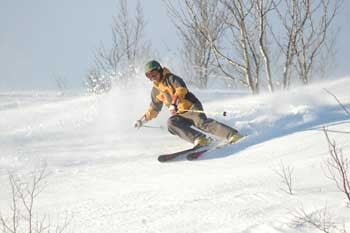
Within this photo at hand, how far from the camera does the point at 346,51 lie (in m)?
43.7

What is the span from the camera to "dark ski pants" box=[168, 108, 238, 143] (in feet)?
21.9

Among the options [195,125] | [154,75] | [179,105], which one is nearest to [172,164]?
[195,125]

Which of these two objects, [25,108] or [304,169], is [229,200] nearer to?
[304,169]

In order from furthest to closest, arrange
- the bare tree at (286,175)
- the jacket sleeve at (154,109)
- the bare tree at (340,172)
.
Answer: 1. the jacket sleeve at (154,109)
2. the bare tree at (286,175)
3. the bare tree at (340,172)

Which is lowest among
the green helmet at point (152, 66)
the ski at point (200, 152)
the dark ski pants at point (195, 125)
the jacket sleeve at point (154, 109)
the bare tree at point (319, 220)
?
the bare tree at point (319, 220)

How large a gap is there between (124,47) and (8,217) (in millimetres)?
18335

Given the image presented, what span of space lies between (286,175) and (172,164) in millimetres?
1721

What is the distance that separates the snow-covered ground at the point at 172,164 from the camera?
3885mm

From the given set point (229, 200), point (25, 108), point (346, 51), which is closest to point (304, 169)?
point (229, 200)

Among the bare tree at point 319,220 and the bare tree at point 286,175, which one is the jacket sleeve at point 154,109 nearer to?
the bare tree at point 286,175

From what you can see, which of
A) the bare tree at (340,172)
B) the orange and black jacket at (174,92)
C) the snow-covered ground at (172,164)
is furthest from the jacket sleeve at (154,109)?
the bare tree at (340,172)

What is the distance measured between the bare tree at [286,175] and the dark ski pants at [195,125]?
1506 millimetres

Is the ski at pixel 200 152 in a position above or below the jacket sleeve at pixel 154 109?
below

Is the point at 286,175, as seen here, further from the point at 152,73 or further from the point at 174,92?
the point at 152,73
